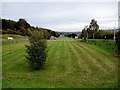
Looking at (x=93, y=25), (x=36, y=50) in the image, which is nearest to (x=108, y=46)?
(x=36, y=50)

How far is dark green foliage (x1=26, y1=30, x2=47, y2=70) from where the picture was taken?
19.0 meters

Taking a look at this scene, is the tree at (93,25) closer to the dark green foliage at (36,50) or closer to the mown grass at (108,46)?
the mown grass at (108,46)

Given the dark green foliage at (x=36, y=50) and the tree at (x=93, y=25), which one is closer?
the dark green foliage at (x=36, y=50)

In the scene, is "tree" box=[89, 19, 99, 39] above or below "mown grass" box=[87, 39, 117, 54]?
above

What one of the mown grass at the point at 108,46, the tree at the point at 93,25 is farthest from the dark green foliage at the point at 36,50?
the tree at the point at 93,25

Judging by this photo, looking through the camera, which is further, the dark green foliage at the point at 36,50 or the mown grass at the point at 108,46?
the mown grass at the point at 108,46

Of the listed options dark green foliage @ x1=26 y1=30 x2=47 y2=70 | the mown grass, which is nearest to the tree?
the mown grass

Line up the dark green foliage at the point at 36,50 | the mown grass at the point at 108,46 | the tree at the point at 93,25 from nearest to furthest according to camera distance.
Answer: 1. the dark green foliage at the point at 36,50
2. the mown grass at the point at 108,46
3. the tree at the point at 93,25

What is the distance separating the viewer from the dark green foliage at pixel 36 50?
19.0 metres

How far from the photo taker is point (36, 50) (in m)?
19.0

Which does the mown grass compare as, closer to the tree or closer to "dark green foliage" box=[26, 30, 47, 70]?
"dark green foliage" box=[26, 30, 47, 70]

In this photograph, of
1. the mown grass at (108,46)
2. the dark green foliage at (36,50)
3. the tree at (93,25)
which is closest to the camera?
the dark green foliage at (36,50)

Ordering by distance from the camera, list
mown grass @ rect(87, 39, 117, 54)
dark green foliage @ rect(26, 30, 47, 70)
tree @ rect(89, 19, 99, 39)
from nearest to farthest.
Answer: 1. dark green foliage @ rect(26, 30, 47, 70)
2. mown grass @ rect(87, 39, 117, 54)
3. tree @ rect(89, 19, 99, 39)

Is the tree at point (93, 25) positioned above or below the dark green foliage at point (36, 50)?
above
